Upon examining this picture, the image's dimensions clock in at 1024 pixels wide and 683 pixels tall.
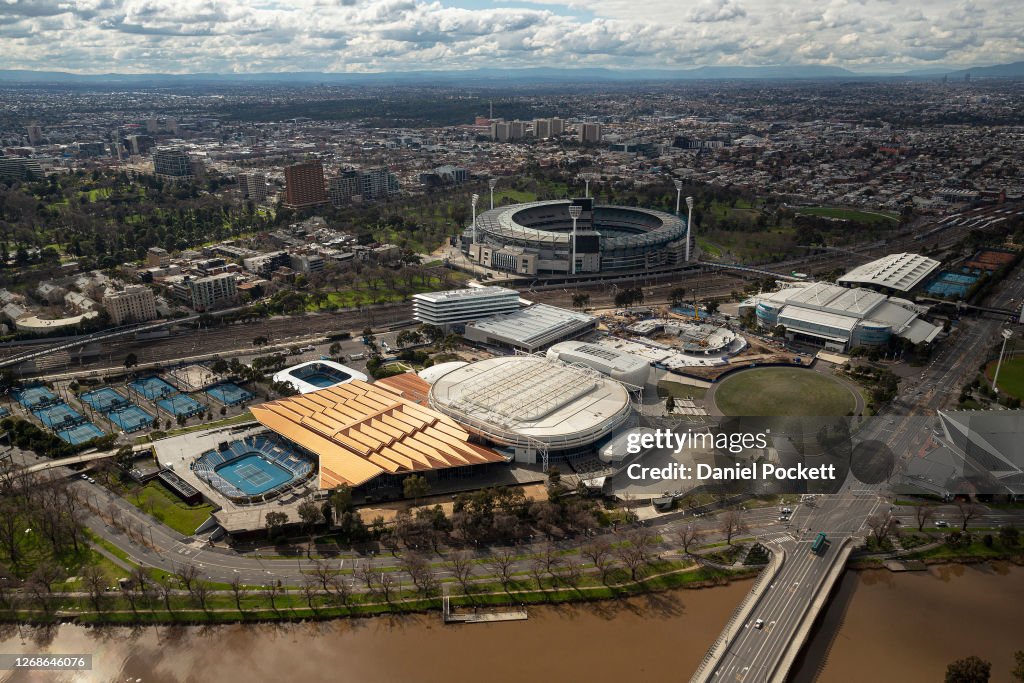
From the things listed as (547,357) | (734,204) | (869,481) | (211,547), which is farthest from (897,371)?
(734,204)

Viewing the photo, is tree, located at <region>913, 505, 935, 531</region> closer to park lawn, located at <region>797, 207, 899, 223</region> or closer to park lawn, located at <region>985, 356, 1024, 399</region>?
park lawn, located at <region>985, 356, 1024, 399</region>

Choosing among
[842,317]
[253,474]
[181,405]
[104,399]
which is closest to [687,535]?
[253,474]

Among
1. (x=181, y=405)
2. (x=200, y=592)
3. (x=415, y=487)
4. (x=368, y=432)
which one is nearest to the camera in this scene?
(x=200, y=592)

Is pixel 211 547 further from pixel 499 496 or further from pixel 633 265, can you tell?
pixel 633 265

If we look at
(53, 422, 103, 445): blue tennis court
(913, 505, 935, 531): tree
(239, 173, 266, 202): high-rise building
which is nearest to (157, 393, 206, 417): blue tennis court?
(53, 422, 103, 445): blue tennis court

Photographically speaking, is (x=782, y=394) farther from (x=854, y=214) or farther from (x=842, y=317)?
(x=854, y=214)

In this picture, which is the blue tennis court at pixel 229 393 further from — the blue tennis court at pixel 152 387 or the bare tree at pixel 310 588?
the bare tree at pixel 310 588

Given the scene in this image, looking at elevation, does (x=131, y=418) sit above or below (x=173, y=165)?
below
